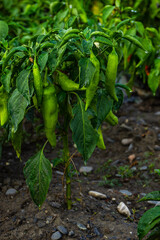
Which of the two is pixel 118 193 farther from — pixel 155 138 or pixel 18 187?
pixel 155 138

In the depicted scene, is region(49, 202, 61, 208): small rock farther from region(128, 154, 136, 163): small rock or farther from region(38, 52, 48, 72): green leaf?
region(128, 154, 136, 163): small rock

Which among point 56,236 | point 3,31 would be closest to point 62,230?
point 56,236

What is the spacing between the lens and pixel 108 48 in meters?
1.30

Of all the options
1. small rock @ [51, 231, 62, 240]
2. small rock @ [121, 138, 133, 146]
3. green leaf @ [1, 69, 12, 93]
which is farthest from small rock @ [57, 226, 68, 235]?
small rock @ [121, 138, 133, 146]

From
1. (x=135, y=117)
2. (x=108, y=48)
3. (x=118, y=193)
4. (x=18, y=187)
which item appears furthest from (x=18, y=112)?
(x=135, y=117)

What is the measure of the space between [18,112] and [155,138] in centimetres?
179

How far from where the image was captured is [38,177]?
1340 mm

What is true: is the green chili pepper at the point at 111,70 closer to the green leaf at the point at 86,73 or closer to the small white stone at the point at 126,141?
the green leaf at the point at 86,73

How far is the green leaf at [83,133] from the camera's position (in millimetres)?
1250

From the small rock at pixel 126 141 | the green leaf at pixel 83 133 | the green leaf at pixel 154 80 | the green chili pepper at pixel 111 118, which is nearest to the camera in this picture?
the green leaf at pixel 83 133

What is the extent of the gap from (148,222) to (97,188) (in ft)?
3.07

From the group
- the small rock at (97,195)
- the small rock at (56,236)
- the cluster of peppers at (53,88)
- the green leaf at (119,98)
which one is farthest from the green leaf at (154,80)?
the small rock at (56,236)

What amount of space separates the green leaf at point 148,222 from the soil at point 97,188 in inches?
14.8

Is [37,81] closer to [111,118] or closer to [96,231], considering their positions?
[111,118]
